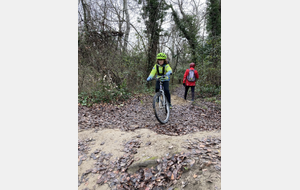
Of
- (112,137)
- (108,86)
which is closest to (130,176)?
(112,137)

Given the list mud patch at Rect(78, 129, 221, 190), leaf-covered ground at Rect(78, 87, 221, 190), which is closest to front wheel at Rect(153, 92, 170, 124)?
leaf-covered ground at Rect(78, 87, 221, 190)

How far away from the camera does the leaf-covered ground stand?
212 centimetres

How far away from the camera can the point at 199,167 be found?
2.11m

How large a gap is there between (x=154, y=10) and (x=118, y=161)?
9.53m

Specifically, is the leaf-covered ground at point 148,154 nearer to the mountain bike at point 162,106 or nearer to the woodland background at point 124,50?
the mountain bike at point 162,106

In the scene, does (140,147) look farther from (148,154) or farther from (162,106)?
(162,106)

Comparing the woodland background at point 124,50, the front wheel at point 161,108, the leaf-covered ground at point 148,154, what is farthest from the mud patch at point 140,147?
the woodland background at point 124,50

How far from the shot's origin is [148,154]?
2750mm

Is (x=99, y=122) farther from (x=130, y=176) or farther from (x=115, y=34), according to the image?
(x=115, y=34)

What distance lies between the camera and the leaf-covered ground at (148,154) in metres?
2.12

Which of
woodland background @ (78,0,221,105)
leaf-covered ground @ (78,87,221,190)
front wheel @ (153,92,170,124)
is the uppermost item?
woodland background @ (78,0,221,105)

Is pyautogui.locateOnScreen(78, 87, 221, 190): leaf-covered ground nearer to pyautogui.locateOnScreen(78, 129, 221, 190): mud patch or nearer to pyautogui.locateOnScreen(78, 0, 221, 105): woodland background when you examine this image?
pyautogui.locateOnScreen(78, 129, 221, 190): mud patch

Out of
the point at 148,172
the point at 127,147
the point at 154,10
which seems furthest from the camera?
the point at 154,10

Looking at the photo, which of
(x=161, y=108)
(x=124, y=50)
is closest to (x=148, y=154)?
(x=161, y=108)
